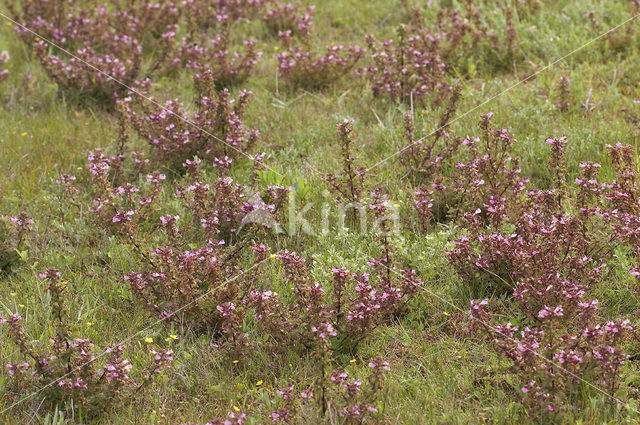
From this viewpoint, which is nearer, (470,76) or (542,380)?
(542,380)

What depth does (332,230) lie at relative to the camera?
4.88 meters

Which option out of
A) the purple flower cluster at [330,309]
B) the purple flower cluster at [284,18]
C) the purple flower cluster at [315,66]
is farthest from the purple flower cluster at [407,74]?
the purple flower cluster at [330,309]

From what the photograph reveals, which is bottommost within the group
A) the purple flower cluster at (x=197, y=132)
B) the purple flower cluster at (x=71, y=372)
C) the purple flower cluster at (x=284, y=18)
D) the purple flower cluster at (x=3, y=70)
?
the purple flower cluster at (x=71, y=372)

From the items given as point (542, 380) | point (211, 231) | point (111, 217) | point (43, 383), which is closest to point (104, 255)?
point (111, 217)

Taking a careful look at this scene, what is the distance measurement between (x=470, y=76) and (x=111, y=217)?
3.68m

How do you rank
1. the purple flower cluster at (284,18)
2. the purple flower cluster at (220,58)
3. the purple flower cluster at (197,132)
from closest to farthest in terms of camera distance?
1. the purple flower cluster at (197,132)
2. the purple flower cluster at (220,58)
3. the purple flower cluster at (284,18)

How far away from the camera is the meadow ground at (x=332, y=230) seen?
3.52 metres

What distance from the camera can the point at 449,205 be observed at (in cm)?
495

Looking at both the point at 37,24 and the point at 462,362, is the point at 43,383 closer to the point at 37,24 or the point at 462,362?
the point at 462,362

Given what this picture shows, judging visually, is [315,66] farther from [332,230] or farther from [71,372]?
[71,372]

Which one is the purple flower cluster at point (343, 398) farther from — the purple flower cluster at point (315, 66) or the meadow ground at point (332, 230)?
the purple flower cluster at point (315, 66)

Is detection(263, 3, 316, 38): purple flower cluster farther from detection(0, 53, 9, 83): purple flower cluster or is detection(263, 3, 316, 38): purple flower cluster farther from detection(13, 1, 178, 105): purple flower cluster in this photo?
detection(0, 53, 9, 83): purple flower cluster

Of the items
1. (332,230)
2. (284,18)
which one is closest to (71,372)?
(332,230)

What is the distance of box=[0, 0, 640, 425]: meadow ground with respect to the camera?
11.6 ft
